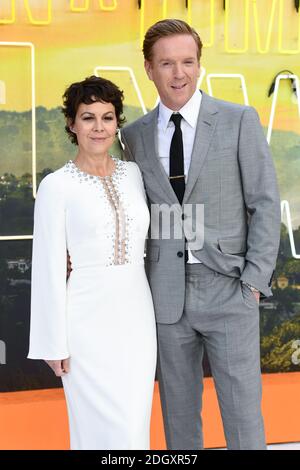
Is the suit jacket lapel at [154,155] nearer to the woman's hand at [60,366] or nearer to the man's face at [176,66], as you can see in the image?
the man's face at [176,66]

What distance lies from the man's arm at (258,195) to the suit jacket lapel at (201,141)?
11cm

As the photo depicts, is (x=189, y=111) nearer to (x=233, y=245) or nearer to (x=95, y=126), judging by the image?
A: (x=95, y=126)

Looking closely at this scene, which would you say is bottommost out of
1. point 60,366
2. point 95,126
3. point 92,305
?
point 60,366

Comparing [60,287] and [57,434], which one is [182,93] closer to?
[60,287]

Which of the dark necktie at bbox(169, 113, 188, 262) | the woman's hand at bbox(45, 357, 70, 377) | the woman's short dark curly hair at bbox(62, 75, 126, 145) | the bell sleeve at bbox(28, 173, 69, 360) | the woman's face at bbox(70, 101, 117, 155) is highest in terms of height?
the woman's short dark curly hair at bbox(62, 75, 126, 145)

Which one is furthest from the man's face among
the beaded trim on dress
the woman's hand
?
the woman's hand

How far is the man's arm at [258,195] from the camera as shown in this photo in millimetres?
2855

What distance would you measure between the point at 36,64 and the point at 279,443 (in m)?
2.16

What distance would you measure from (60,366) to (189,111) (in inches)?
38.7

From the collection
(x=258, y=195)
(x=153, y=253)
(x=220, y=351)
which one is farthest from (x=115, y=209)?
(x=220, y=351)

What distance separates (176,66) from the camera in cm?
282

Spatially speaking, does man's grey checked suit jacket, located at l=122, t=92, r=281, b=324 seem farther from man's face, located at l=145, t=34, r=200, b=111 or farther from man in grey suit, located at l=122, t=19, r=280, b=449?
man's face, located at l=145, t=34, r=200, b=111

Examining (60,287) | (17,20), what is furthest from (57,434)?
(17,20)

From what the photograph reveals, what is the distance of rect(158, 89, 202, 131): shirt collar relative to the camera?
115 inches
